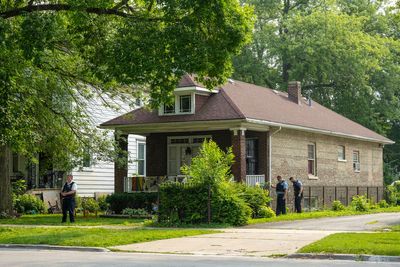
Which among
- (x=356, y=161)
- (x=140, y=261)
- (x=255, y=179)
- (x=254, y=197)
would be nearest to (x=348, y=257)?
(x=140, y=261)

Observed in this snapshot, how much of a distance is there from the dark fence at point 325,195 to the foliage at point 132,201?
18.3 ft

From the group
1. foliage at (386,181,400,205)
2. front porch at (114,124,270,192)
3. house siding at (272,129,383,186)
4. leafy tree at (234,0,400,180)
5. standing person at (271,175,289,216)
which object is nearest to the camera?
standing person at (271,175,289,216)

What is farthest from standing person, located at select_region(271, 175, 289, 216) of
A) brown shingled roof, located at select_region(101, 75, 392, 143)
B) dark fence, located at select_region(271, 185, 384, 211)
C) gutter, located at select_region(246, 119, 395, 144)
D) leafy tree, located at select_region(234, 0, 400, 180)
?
leafy tree, located at select_region(234, 0, 400, 180)

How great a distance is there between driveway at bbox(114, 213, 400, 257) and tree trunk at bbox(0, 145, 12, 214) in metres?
11.4

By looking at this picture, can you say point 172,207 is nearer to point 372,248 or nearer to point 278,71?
point 372,248

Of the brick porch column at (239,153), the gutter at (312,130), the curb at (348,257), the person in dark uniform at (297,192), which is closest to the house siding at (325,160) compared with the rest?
the gutter at (312,130)

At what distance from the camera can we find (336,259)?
594 inches

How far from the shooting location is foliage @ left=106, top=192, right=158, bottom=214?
31312 mm

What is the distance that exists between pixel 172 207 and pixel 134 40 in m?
7.32

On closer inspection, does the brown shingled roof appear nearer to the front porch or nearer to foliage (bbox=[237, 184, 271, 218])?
the front porch

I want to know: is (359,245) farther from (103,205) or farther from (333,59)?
(333,59)

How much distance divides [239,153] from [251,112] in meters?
2.13

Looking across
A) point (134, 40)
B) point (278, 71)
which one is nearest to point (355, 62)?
point (278, 71)

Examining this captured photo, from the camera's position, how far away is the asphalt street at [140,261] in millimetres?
13852
